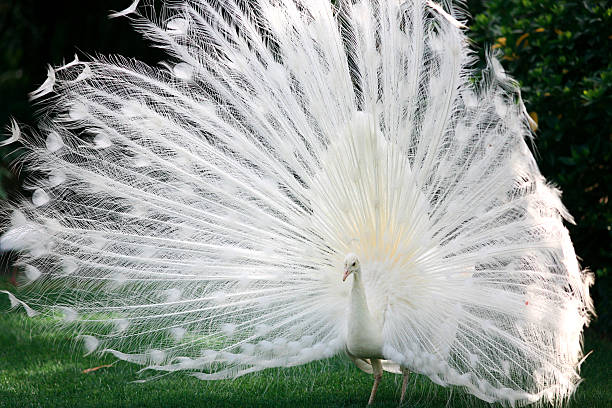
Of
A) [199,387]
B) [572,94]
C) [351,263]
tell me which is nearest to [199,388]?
[199,387]

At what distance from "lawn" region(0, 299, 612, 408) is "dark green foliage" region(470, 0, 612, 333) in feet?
4.44

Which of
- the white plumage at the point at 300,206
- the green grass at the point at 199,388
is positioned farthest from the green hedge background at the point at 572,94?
the white plumage at the point at 300,206

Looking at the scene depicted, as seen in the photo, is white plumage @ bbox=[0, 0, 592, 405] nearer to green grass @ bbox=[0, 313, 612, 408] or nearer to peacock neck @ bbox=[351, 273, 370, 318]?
peacock neck @ bbox=[351, 273, 370, 318]

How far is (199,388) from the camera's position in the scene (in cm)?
527

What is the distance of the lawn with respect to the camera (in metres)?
4.88

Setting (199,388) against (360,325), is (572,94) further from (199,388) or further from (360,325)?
(199,388)

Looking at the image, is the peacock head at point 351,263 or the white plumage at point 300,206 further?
the white plumage at point 300,206

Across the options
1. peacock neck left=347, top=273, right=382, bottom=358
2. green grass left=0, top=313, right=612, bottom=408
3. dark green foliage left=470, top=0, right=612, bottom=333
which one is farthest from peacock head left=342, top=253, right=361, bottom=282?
dark green foliage left=470, top=0, right=612, bottom=333

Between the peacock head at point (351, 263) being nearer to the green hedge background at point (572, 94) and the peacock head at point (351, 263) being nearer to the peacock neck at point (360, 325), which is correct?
the peacock neck at point (360, 325)

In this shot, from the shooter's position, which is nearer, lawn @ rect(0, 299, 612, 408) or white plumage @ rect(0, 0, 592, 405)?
white plumage @ rect(0, 0, 592, 405)

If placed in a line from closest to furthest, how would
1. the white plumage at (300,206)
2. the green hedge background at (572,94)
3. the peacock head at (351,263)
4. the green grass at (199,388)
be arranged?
the peacock head at (351,263) → the white plumage at (300,206) → the green grass at (199,388) → the green hedge background at (572,94)

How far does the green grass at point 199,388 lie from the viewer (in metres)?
4.88

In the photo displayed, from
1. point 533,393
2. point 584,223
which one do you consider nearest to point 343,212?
point 533,393

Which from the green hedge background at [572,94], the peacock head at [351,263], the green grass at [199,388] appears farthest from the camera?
the green hedge background at [572,94]
